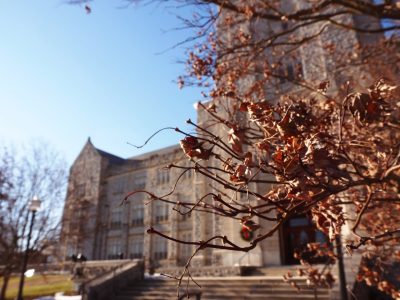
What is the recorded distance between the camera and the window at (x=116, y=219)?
39.3 m

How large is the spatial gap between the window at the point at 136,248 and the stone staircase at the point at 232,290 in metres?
21.5

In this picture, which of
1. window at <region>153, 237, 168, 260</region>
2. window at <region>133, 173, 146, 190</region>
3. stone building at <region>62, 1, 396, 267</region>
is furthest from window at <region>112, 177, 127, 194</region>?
window at <region>153, 237, 168, 260</region>

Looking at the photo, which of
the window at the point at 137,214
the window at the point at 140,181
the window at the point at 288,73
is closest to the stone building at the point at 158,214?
the window at the point at 137,214

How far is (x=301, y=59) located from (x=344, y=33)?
118 inches

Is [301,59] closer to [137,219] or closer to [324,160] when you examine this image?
[324,160]

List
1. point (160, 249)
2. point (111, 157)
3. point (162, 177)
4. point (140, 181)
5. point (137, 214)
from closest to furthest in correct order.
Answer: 1. point (160, 249)
2. point (162, 177)
3. point (137, 214)
4. point (140, 181)
5. point (111, 157)

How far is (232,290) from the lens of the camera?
1220 cm

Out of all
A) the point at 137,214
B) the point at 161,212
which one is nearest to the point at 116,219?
the point at 137,214

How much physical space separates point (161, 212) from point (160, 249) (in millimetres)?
4083

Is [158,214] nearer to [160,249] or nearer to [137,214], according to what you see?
[137,214]

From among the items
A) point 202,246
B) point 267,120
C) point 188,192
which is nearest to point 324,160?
point 267,120

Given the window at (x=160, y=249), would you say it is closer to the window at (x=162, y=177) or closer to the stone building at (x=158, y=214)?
the stone building at (x=158, y=214)

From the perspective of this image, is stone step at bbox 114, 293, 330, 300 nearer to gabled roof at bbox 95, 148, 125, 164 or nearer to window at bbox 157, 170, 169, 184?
window at bbox 157, 170, 169, 184

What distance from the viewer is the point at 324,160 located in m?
2.05
